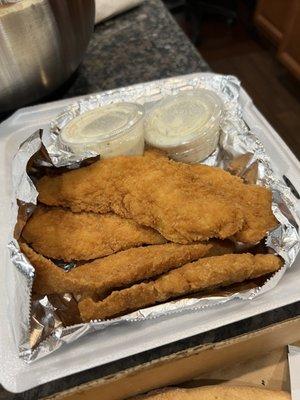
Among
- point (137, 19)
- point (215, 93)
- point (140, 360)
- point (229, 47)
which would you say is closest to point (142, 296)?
point (140, 360)

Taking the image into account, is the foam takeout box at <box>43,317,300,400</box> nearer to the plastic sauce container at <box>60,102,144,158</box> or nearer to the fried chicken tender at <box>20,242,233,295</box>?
the fried chicken tender at <box>20,242,233,295</box>

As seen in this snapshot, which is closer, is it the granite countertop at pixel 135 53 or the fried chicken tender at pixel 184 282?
the fried chicken tender at pixel 184 282

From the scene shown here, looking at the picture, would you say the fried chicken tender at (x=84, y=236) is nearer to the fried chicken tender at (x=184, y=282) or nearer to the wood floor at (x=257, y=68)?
the fried chicken tender at (x=184, y=282)

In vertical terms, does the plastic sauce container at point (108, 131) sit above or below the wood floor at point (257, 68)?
above

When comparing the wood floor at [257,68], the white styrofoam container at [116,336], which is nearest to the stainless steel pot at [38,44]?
the white styrofoam container at [116,336]

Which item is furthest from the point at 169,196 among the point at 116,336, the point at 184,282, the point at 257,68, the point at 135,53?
the point at 257,68

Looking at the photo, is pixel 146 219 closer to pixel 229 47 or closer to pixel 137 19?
pixel 137 19

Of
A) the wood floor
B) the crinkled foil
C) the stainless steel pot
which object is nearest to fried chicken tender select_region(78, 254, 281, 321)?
the crinkled foil
